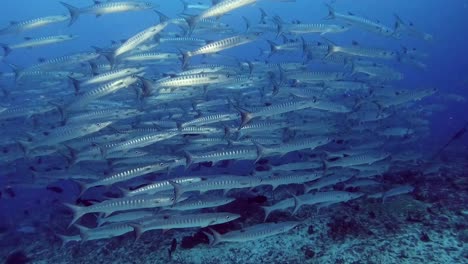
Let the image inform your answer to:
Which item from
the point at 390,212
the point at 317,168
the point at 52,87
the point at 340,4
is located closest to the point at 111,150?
the point at 317,168

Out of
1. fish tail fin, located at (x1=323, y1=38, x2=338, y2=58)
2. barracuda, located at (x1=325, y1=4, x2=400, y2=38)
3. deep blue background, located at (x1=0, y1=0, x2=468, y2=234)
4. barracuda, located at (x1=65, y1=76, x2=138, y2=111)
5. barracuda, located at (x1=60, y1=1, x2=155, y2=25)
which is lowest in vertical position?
deep blue background, located at (x1=0, y1=0, x2=468, y2=234)

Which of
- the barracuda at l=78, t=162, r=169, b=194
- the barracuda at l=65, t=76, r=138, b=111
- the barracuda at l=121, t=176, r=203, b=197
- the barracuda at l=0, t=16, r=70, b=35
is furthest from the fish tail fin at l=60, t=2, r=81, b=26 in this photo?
the barracuda at l=121, t=176, r=203, b=197

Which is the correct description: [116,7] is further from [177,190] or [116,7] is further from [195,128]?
[177,190]

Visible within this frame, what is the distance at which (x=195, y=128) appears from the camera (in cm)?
865

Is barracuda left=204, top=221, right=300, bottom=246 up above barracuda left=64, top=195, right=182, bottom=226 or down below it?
below

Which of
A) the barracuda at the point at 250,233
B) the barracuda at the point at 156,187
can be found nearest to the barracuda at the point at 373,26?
the barracuda at the point at 250,233

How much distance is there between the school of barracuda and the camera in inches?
295

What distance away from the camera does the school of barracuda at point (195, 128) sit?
748 cm

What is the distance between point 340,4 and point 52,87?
5488 inches

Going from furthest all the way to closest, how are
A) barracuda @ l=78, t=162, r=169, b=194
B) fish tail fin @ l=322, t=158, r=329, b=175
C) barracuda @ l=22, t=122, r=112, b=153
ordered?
fish tail fin @ l=322, t=158, r=329, b=175
barracuda @ l=22, t=122, r=112, b=153
barracuda @ l=78, t=162, r=169, b=194

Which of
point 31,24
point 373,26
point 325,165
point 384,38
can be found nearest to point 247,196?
point 325,165

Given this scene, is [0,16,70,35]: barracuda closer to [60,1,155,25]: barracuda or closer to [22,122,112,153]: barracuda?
[60,1,155,25]: barracuda

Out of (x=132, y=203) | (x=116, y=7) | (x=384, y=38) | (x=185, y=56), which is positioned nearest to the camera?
(x=132, y=203)

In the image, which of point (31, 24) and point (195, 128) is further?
point (31, 24)
